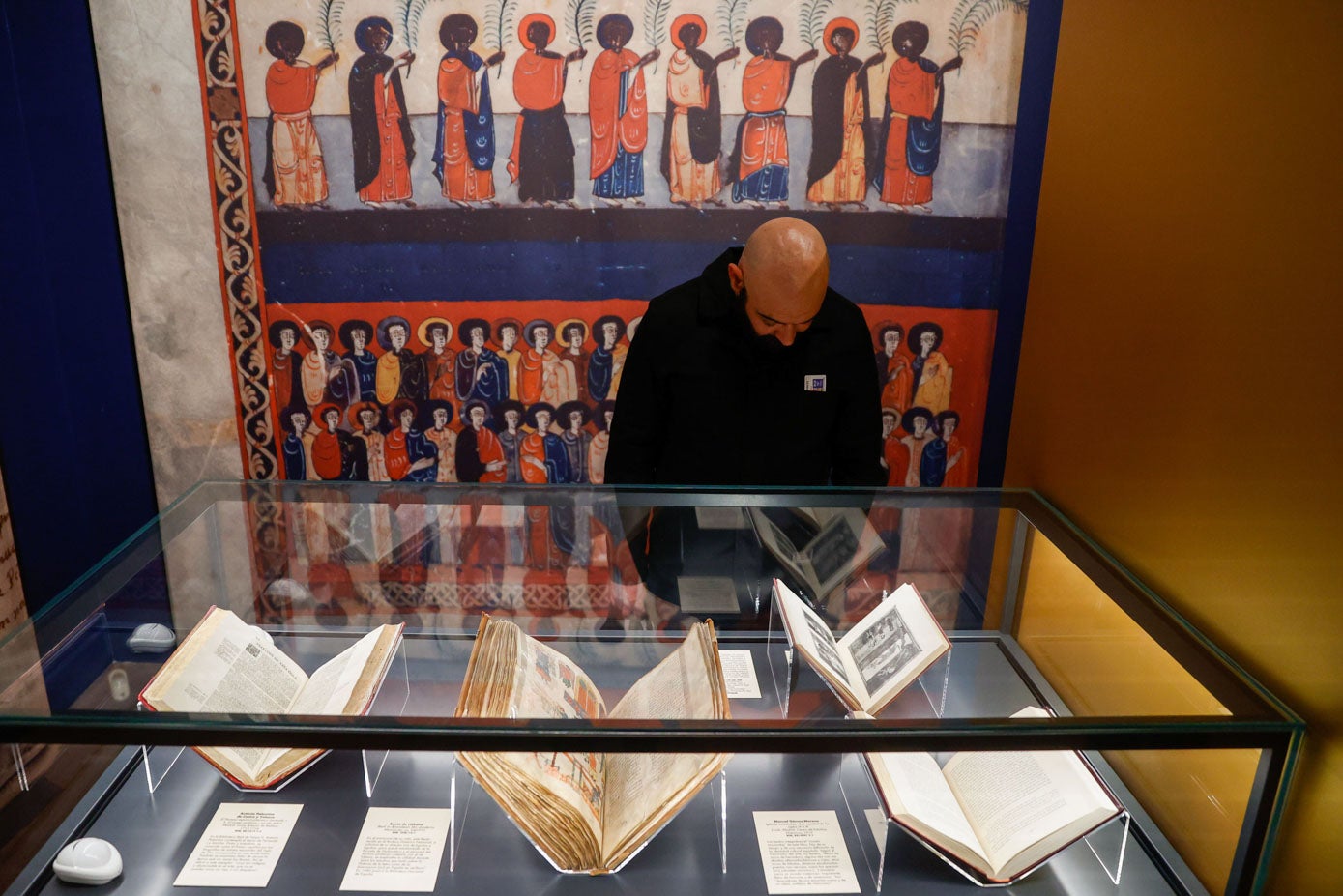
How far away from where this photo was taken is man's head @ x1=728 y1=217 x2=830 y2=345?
2.13 metres

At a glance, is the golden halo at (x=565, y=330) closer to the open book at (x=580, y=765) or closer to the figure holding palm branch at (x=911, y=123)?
the figure holding palm branch at (x=911, y=123)

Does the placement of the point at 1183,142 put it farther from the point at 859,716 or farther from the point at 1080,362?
the point at 859,716

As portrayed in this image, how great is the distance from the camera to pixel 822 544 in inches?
75.6

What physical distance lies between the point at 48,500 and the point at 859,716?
10.4 ft

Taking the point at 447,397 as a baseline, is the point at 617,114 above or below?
above

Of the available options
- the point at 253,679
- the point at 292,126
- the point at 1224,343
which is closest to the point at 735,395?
the point at 1224,343

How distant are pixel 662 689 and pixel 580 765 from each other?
30cm

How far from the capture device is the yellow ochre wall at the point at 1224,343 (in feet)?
4.29

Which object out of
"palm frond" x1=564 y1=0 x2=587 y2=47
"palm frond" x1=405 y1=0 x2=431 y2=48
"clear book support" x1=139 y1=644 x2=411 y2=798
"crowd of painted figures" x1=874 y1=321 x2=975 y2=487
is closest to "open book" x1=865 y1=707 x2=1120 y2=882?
"clear book support" x1=139 y1=644 x2=411 y2=798

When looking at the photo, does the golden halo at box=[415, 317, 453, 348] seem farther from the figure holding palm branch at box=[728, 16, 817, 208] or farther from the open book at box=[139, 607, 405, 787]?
the open book at box=[139, 607, 405, 787]

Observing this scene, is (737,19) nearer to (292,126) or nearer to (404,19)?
(404,19)

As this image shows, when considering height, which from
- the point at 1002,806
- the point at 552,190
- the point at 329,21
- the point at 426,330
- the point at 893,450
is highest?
the point at 329,21

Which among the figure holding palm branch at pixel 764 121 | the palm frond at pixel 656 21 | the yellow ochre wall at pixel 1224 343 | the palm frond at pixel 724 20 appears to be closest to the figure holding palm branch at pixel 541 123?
the palm frond at pixel 656 21

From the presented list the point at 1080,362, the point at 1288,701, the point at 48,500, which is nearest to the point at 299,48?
the point at 48,500
